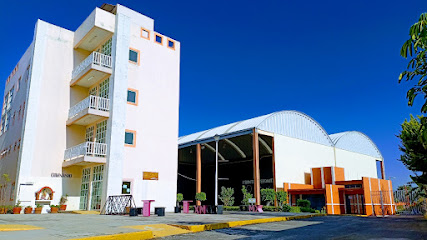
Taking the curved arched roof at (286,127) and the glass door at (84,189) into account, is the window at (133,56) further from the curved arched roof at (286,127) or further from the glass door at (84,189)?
the curved arched roof at (286,127)

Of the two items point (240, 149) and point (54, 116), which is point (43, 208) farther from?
point (240, 149)

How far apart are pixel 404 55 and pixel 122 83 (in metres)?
20.1

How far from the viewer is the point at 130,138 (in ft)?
72.4

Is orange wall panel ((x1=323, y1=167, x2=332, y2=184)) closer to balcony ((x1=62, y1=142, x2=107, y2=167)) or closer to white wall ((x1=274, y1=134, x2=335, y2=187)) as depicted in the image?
white wall ((x1=274, y1=134, x2=335, y2=187))

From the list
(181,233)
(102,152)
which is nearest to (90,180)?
(102,152)

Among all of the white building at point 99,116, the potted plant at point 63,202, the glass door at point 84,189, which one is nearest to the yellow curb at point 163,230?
the white building at point 99,116

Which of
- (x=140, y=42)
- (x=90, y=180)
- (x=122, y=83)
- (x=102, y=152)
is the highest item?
(x=140, y=42)

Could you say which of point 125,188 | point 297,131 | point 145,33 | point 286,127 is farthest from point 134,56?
point 297,131

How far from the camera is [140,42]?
2402 cm

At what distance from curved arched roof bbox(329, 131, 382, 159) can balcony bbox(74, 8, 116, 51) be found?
97.1 feet

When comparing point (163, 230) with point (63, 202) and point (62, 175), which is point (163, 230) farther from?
point (62, 175)

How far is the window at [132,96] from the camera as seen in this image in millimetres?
22562

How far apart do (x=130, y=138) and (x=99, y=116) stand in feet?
7.88

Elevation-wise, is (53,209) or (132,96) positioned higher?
(132,96)
